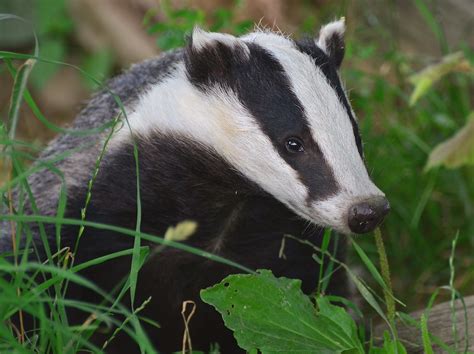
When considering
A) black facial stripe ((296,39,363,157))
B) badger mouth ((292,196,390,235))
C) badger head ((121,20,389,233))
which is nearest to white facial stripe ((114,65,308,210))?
badger head ((121,20,389,233))

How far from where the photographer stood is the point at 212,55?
10.6ft

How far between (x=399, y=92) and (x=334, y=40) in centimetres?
154

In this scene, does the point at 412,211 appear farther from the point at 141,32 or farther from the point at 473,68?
the point at 141,32

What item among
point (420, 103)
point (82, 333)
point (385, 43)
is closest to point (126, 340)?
point (82, 333)

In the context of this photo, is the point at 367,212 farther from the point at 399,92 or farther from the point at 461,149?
the point at 399,92

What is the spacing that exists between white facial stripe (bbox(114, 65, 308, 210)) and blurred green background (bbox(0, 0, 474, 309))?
665 mm

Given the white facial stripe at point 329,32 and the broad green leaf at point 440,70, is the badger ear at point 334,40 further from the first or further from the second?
the broad green leaf at point 440,70

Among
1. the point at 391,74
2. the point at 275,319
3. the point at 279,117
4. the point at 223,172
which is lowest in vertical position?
the point at 391,74

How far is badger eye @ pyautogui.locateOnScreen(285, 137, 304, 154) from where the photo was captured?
2969mm

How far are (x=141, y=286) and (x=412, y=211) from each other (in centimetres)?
180

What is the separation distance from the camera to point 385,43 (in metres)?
5.92

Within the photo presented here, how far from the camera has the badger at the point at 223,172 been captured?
2.95m

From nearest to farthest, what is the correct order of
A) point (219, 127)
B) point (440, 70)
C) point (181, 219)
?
point (219, 127) → point (181, 219) → point (440, 70)

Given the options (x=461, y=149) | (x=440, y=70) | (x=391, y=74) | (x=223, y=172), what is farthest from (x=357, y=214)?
(x=391, y=74)
